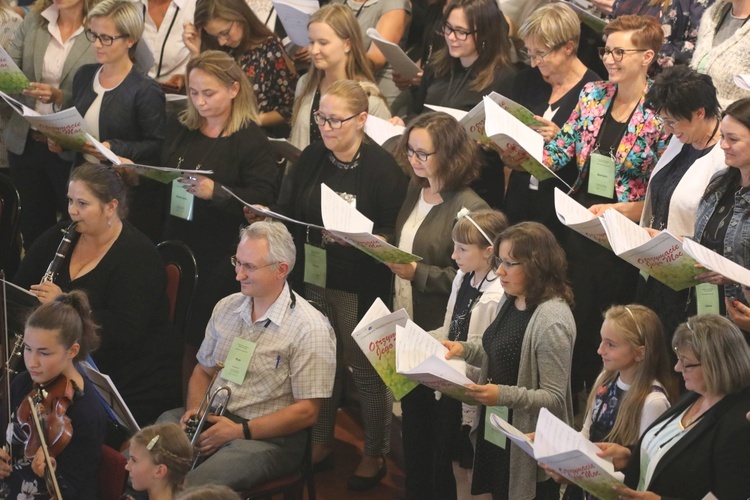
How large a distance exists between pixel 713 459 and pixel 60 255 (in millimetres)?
2795

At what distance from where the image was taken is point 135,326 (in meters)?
4.42

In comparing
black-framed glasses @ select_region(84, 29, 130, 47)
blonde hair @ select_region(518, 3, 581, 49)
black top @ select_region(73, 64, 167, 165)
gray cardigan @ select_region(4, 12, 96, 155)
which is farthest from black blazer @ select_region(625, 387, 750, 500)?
gray cardigan @ select_region(4, 12, 96, 155)

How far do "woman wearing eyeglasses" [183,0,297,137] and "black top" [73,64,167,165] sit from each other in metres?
0.49

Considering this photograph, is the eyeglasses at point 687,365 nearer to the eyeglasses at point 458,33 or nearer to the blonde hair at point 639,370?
the blonde hair at point 639,370

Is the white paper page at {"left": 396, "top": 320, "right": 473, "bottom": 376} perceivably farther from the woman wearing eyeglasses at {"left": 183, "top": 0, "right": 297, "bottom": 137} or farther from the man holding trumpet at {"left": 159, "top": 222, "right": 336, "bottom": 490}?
the woman wearing eyeglasses at {"left": 183, "top": 0, "right": 297, "bottom": 137}

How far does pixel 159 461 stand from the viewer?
3.45 metres

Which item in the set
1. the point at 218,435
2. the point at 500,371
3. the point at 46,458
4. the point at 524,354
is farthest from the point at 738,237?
the point at 46,458

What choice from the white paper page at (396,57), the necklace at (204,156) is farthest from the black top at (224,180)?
the white paper page at (396,57)

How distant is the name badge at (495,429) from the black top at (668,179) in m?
0.98

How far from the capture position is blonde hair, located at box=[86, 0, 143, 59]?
18.2 feet

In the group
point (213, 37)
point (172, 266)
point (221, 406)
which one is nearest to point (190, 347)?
point (172, 266)

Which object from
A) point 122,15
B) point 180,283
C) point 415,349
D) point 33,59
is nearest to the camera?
point 415,349

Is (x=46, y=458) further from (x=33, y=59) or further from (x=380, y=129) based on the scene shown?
(x=33, y=59)

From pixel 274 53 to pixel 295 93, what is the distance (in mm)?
240
